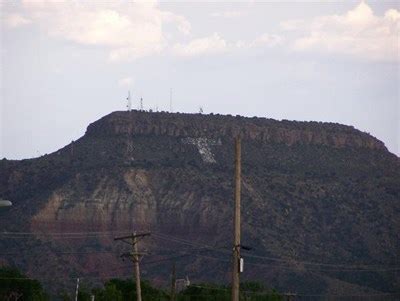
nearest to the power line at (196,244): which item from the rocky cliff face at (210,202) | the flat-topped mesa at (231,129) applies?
the rocky cliff face at (210,202)

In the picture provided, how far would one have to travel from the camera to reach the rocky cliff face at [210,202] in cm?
13475

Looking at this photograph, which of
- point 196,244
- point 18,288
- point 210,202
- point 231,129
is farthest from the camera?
point 231,129

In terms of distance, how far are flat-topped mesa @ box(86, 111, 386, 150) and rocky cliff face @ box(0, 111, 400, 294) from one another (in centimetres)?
16

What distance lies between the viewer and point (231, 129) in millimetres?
167250

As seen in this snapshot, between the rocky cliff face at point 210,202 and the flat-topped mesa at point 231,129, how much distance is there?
0.16 m

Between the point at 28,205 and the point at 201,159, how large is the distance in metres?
21.4

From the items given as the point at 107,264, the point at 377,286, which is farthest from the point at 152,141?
the point at 377,286

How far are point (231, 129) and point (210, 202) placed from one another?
17.5 metres

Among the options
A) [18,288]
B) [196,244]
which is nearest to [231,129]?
[196,244]

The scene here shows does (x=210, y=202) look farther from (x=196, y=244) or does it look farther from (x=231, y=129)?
(x=231, y=129)

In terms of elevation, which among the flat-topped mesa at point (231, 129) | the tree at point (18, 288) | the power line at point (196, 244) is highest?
the flat-topped mesa at point (231, 129)

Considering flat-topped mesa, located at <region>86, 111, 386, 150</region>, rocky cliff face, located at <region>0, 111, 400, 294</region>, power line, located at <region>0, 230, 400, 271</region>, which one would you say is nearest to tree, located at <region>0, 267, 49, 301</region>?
power line, located at <region>0, 230, 400, 271</region>

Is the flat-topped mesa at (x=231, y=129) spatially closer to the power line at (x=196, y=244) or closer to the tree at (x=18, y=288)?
the power line at (x=196, y=244)

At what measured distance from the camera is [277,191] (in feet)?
498
